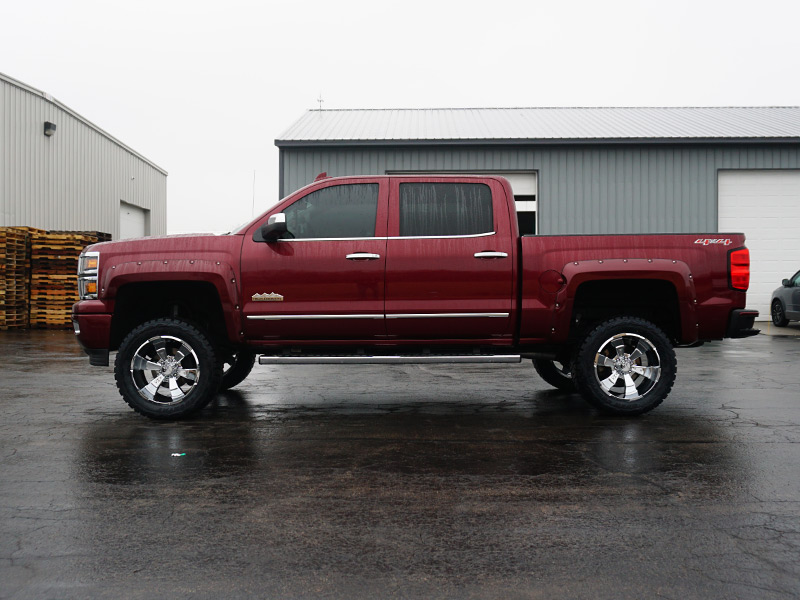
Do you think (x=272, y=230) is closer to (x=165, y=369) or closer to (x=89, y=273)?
(x=165, y=369)

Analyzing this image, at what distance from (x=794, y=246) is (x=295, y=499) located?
20119 millimetres

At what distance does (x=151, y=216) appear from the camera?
124ft

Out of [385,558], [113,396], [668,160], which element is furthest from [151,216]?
[385,558]

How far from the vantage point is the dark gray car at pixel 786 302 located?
1883 centimetres

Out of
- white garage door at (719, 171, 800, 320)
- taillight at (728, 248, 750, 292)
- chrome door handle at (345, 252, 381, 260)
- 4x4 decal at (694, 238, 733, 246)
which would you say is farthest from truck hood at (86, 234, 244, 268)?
white garage door at (719, 171, 800, 320)

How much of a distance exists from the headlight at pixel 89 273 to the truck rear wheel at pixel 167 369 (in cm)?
53

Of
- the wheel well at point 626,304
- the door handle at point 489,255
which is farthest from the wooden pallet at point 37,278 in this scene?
the wheel well at point 626,304

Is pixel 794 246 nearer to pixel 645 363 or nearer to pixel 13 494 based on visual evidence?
pixel 645 363

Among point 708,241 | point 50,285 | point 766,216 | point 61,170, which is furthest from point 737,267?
point 61,170

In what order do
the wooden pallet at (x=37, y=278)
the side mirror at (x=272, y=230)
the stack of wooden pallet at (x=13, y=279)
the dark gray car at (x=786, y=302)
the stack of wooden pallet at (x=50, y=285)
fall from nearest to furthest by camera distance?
the side mirror at (x=272, y=230)
the dark gray car at (x=786, y=302)
the stack of wooden pallet at (x=13, y=279)
the wooden pallet at (x=37, y=278)
the stack of wooden pallet at (x=50, y=285)

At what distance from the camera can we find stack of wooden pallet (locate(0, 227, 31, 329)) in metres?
19.0

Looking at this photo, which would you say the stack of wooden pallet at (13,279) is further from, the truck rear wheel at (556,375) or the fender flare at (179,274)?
the truck rear wheel at (556,375)

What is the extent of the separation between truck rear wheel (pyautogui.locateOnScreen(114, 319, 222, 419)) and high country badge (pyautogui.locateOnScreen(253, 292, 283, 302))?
1.96ft

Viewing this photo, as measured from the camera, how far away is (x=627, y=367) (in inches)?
281
